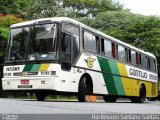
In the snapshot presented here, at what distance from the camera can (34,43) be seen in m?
15.8

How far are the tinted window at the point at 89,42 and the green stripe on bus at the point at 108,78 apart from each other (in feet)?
2.19

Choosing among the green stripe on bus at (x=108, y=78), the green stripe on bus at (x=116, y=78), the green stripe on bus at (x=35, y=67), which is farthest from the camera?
the green stripe on bus at (x=116, y=78)

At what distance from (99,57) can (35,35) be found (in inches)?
134

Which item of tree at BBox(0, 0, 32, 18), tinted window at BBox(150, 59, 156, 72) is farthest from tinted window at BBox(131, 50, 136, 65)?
tree at BBox(0, 0, 32, 18)

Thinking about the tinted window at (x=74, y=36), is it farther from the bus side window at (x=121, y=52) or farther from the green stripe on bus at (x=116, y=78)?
the bus side window at (x=121, y=52)

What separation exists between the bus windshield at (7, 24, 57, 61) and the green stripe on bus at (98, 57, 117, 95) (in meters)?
3.29

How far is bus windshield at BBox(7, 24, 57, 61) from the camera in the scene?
1543 cm

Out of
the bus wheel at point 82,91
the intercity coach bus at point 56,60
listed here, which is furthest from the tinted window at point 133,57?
the bus wheel at point 82,91

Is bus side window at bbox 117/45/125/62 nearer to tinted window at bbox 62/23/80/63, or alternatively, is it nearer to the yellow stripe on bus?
tinted window at bbox 62/23/80/63

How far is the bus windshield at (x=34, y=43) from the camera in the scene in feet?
50.6

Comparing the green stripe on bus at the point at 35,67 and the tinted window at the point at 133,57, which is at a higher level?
the tinted window at the point at 133,57

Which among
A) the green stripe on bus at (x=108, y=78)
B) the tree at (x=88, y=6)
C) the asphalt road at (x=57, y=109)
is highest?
the tree at (x=88, y=6)

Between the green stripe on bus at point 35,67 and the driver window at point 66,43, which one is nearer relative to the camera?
the green stripe on bus at point 35,67

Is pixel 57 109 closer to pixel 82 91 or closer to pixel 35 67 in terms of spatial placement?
pixel 35 67
